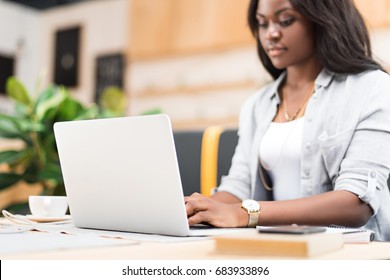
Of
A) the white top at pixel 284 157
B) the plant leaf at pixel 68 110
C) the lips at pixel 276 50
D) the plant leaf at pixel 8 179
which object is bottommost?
the plant leaf at pixel 8 179

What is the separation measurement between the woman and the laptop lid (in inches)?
12.3

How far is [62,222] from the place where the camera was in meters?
A: 1.27

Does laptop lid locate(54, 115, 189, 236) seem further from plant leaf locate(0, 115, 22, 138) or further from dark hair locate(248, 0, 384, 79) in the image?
Result: plant leaf locate(0, 115, 22, 138)

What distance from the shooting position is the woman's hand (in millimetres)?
1092

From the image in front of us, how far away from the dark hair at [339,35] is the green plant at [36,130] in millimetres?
1190

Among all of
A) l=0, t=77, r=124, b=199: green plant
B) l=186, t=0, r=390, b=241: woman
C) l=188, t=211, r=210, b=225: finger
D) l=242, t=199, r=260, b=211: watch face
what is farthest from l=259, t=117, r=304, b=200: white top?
l=0, t=77, r=124, b=199: green plant

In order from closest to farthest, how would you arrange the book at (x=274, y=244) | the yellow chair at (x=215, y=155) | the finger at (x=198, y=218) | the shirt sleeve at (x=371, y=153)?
the book at (x=274, y=244) < the finger at (x=198, y=218) < the shirt sleeve at (x=371, y=153) < the yellow chair at (x=215, y=155)

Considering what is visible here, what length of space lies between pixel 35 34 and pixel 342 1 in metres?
5.56

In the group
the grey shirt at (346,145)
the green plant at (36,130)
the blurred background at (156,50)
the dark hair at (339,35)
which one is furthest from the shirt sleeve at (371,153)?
the blurred background at (156,50)

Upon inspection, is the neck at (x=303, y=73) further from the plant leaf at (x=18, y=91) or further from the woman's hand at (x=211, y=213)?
the plant leaf at (x=18, y=91)

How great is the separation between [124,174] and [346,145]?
2.14 ft

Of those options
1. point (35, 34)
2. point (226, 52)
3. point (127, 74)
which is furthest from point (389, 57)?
point (35, 34)

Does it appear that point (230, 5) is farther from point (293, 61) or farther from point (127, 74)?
point (293, 61)

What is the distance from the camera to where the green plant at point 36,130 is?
2.48m
